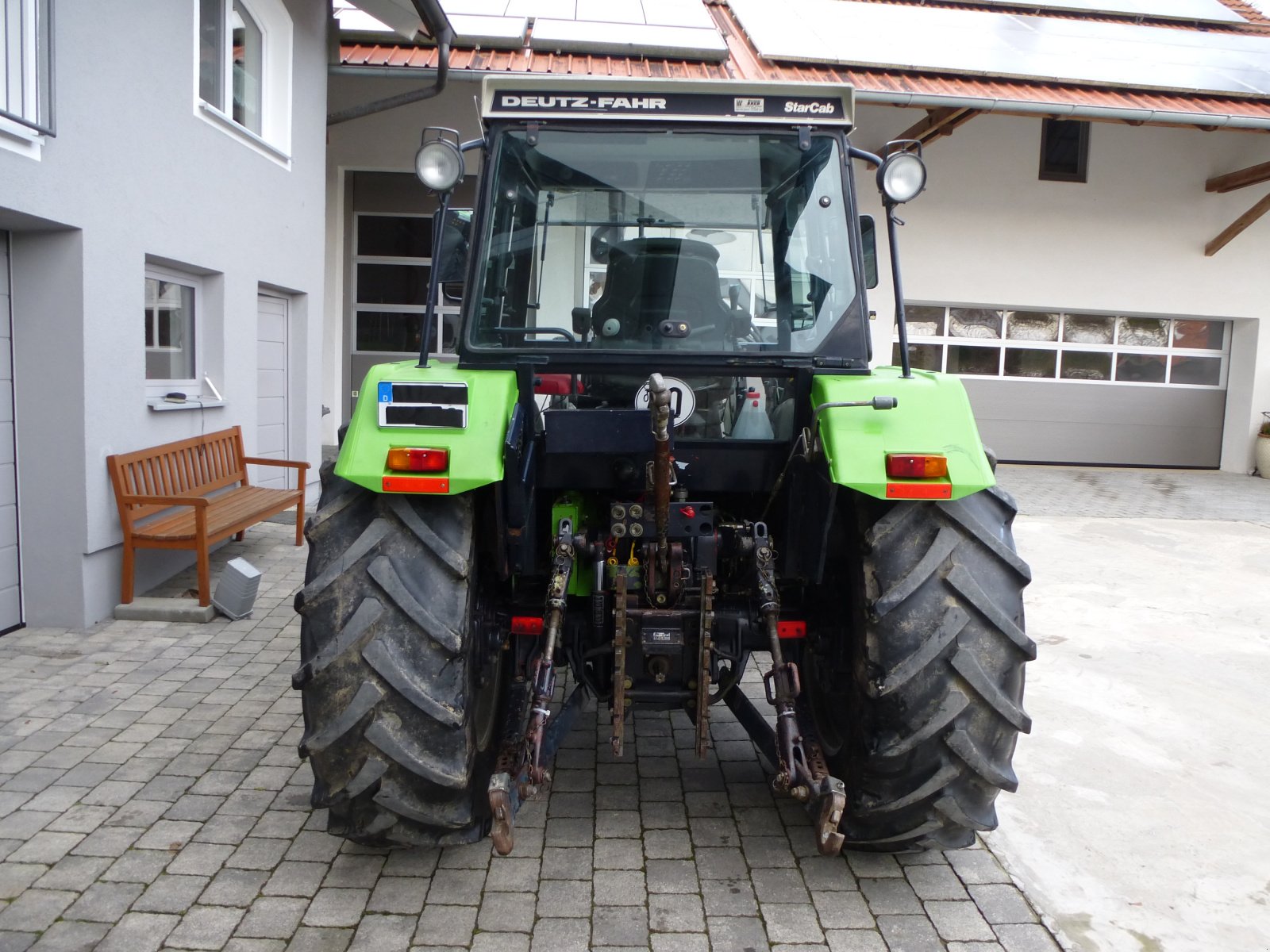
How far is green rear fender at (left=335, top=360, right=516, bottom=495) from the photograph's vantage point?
2.77m

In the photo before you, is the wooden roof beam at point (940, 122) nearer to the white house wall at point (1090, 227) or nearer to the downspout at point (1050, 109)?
the downspout at point (1050, 109)

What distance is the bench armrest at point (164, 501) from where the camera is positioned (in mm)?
5648

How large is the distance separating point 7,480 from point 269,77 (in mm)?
4325

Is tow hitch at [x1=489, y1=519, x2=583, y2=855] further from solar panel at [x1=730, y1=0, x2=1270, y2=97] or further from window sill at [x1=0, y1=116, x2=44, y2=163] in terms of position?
solar panel at [x1=730, y1=0, x2=1270, y2=97]

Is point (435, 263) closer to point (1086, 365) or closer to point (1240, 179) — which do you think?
point (1086, 365)

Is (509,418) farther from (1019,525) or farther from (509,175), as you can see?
(1019,525)

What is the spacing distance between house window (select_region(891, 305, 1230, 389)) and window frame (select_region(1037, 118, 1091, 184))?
173cm

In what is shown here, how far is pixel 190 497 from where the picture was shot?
6102 millimetres

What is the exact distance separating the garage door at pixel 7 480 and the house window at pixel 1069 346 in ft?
34.6

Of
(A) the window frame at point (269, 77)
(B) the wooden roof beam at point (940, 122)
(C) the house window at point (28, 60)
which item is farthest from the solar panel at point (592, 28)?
(C) the house window at point (28, 60)

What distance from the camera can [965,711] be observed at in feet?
8.96

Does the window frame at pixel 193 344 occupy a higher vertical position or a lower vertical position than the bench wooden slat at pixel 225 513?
higher

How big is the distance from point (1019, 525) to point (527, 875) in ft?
25.4

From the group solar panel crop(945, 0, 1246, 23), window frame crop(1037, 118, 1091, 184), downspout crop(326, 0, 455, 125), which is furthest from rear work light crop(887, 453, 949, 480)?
solar panel crop(945, 0, 1246, 23)
